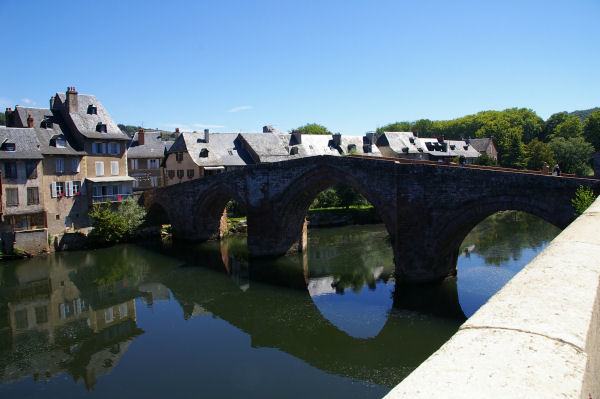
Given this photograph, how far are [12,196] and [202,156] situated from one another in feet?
50.3

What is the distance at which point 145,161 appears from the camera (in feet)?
138

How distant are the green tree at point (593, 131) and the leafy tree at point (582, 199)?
53.9 meters

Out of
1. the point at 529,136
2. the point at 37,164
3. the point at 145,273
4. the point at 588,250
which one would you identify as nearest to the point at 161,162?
the point at 37,164

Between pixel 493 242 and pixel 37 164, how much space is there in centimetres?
2892

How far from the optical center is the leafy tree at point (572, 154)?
48.0m

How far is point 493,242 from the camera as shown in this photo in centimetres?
2716

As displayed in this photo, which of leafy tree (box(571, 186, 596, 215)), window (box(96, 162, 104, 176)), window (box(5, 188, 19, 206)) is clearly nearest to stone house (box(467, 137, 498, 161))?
window (box(96, 162, 104, 176))

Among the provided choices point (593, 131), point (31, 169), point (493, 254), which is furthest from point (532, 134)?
point (31, 169)

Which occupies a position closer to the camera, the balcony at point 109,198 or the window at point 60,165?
the window at point 60,165

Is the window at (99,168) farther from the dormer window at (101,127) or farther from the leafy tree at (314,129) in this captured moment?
the leafy tree at (314,129)

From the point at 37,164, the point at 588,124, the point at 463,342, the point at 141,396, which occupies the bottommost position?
the point at 141,396

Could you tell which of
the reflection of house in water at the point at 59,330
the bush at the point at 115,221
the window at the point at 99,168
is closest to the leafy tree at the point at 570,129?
the bush at the point at 115,221

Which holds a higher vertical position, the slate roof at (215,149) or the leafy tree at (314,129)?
the leafy tree at (314,129)

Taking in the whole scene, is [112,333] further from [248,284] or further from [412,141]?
[412,141]
